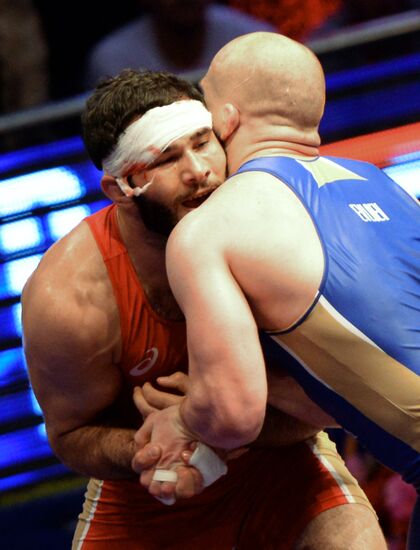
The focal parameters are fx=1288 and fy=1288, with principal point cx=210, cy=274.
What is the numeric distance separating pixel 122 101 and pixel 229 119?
11.5 inches

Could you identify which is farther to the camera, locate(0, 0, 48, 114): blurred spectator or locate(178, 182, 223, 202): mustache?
locate(0, 0, 48, 114): blurred spectator

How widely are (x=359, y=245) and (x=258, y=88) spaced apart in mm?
496

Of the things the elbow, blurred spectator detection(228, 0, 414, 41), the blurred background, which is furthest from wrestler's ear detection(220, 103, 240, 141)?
blurred spectator detection(228, 0, 414, 41)

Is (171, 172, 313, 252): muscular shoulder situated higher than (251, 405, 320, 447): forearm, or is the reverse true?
(171, 172, 313, 252): muscular shoulder

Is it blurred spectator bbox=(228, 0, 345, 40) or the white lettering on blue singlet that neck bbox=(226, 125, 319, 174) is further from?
blurred spectator bbox=(228, 0, 345, 40)

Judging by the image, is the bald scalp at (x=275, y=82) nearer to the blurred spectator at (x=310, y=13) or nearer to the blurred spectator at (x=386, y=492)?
the blurred spectator at (x=386, y=492)

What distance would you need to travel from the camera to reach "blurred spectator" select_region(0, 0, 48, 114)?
5.23 meters

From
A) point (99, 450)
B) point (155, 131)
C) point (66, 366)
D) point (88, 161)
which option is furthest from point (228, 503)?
point (88, 161)

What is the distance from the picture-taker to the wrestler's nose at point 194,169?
320cm

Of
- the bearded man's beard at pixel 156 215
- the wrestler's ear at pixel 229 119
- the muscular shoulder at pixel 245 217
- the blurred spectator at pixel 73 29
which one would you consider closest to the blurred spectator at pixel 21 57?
the blurred spectator at pixel 73 29

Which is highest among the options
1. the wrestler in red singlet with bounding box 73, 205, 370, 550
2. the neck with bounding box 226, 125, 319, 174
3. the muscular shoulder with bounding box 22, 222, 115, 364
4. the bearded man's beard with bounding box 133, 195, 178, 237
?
the neck with bounding box 226, 125, 319, 174

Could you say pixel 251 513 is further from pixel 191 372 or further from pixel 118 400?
pixel 191 372

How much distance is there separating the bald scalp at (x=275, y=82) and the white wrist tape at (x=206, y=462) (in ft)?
2.69

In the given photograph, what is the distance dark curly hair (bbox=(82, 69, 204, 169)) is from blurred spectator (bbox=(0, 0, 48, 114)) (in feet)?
6.40
